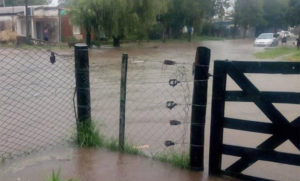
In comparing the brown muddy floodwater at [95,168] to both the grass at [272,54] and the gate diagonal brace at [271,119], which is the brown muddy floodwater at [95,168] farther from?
the grass at [272,54]

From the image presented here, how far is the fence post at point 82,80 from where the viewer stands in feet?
18.3

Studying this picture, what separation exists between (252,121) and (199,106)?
633 mm

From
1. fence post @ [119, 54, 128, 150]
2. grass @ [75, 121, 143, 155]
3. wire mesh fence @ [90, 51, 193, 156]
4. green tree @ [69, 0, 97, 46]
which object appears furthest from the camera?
green tree @ [69, 0, 97, 46]

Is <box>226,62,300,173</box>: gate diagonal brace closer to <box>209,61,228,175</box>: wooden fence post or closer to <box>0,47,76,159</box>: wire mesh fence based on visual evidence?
<box>209,61,228,175</box>: wooden fence post

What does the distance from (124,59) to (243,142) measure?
8.58 ft

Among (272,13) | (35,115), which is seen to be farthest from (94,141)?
(272,13)

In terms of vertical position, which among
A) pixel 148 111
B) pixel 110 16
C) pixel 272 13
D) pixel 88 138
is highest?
pixel 272 13

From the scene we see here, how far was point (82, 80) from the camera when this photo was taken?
18.6 ft

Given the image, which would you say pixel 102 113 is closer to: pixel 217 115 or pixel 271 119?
pixel 217 115

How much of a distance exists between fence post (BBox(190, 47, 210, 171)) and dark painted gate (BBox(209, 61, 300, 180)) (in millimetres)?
141

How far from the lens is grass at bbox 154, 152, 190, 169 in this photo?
514cm

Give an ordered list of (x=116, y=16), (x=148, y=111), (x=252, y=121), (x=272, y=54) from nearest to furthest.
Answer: (x=252, y=121) < (x=148, y=111) < (x=272, y=54) < (x=116, y=16)

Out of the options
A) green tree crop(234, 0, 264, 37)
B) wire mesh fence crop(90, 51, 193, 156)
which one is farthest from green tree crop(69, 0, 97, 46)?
green tree crop(234, 0, 264, 37)

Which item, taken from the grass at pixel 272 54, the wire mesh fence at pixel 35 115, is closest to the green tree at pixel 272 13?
the grass at pixel 272 54
